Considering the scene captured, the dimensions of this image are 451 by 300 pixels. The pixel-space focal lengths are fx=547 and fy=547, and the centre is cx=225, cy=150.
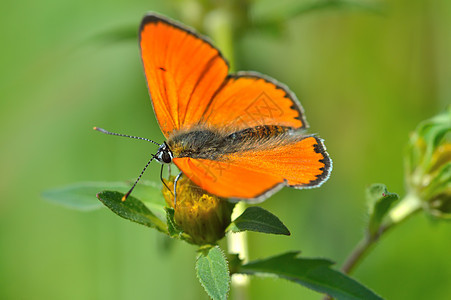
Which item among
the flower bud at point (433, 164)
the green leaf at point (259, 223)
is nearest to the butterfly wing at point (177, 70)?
the green leaf at point (259, 223)

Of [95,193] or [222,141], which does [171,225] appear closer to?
[95,193]

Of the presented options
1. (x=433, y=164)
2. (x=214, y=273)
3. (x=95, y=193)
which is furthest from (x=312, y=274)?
(x=95, y=193)

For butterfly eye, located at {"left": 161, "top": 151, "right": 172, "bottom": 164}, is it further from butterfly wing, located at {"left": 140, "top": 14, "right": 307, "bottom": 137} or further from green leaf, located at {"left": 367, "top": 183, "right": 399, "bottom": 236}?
green leaf, located at {"left": 367, "top": 183, "right": 399, "bottom": 236}

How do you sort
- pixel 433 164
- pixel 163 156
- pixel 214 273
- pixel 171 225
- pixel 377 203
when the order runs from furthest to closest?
1. pixel 433 164
2. pixel 163 156
3. pixel 377 203
4. pixel 171 225
5. pixel 214 273

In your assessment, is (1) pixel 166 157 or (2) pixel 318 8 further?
(2) pixel 318 8

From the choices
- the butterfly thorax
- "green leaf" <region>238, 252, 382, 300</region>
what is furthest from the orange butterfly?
"green leaf" <region>238, 252, 382, 300</region>

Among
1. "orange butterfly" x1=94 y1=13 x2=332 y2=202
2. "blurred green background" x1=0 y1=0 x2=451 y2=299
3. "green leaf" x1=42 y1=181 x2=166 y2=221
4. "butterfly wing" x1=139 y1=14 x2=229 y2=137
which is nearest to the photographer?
"green leaf" x1=42 y1=181 x2=166 y2=221
